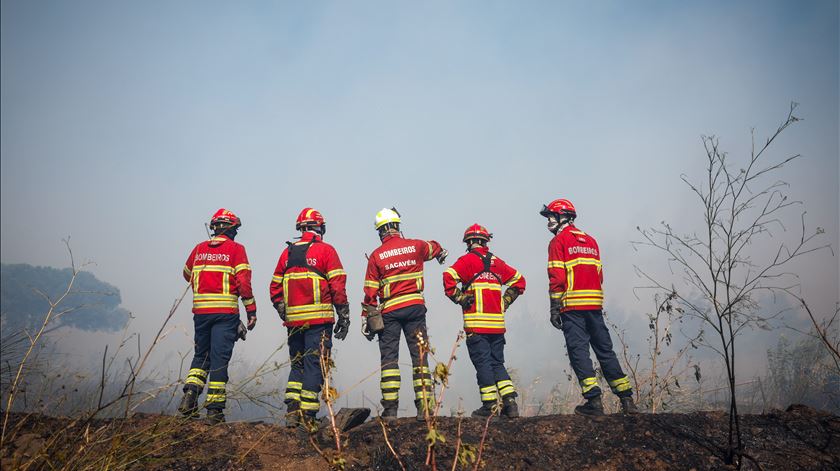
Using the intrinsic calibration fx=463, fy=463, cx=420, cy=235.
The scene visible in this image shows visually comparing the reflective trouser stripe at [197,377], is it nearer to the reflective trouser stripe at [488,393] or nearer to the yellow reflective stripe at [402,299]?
the yellow reflective stripe at [402,299]

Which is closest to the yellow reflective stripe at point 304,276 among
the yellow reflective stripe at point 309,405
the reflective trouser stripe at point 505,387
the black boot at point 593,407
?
the yellow reflective stripe at point 309,405

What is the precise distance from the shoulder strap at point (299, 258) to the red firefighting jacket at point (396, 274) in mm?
720

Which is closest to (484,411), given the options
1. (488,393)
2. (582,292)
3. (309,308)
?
(488,393)

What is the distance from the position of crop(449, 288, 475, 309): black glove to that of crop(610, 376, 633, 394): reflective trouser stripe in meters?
2.10

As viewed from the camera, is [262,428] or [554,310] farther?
[554,310]

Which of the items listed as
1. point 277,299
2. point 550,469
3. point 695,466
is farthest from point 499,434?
point 277,299

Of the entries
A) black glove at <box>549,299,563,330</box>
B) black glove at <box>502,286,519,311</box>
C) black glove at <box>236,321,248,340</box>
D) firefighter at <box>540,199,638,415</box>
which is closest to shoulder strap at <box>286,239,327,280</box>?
black glove at <box>236,321,248,340</box>

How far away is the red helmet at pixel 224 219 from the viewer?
6801 millimetres

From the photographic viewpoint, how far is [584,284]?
6.38 meters

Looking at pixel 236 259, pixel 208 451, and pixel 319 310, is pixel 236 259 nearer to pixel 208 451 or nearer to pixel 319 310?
pixel 319 310

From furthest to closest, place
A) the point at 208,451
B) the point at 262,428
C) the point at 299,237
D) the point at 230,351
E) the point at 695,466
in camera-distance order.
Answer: the point at 299,237 → the point at 230,351 → the point at 262,428 → the point at 208,451 → the point at 695,466

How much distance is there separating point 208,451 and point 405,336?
2794 mm

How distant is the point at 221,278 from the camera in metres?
6.45

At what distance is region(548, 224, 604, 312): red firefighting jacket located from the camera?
6348 mm
